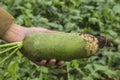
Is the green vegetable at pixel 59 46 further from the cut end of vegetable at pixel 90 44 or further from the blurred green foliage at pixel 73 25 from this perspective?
the blurred green foliage at pixel 73 25

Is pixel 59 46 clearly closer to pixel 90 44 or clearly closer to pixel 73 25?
pixel 90 44

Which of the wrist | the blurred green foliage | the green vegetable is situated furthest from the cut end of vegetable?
the blurred green foliage

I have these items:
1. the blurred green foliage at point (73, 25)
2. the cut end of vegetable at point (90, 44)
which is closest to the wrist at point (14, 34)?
the blurred green foliage at point (73, 25)

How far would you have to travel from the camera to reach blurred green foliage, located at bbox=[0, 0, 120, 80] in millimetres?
2521

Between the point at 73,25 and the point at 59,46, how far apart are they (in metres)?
1.23

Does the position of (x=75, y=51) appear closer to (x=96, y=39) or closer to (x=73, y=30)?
(x=96, y=39)

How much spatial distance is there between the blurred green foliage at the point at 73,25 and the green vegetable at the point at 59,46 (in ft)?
1.71

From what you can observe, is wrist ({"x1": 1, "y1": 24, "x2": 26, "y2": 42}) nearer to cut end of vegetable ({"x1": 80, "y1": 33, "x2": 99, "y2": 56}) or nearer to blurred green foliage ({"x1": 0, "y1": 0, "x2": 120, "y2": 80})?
blurred green foliage ({"x1": 0, "y1": 0, "x2": 120, "y2": 80})

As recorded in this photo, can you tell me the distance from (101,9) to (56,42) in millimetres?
1686

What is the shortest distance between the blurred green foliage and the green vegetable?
0.52 meters

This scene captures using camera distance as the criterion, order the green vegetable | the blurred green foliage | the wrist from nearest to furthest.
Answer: the green vegetable, the wrist, the blurred green foliage

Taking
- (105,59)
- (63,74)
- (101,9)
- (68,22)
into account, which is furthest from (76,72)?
(101,9)

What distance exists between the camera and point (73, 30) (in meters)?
2.94

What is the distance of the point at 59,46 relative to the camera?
5.61 ft
